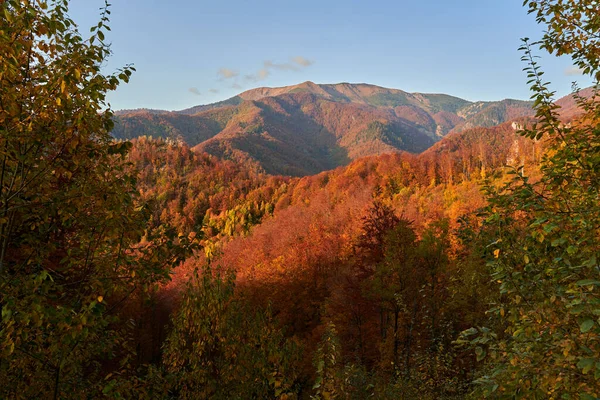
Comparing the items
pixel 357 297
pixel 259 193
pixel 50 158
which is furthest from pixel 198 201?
pixel 50 158

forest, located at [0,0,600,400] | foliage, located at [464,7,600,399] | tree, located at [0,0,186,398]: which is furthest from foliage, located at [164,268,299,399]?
foliage, located at [464,7,600,399]

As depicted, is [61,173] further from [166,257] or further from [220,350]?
[220,350]

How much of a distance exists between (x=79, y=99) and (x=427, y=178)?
11318cm

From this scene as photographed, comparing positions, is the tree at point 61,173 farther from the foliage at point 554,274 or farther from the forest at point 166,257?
the foliage at point 554,274

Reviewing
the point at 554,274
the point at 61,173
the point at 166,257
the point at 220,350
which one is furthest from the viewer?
the point at 220,350

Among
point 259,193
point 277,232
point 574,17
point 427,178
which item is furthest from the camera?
point 259,193

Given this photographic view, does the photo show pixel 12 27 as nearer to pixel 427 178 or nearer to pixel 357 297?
pixel 357 297

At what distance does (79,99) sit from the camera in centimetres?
429

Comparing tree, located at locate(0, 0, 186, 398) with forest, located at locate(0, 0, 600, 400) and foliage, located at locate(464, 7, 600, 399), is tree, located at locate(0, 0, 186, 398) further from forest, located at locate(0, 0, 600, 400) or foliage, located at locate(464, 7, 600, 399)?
foliage, located at locate(464, 7, 600, 399)

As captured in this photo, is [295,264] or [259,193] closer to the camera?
[295,264]

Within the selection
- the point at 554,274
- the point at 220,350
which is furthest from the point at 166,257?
the point at 554,274

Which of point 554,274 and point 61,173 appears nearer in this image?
point 554,274

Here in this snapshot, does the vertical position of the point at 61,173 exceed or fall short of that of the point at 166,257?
it exceeds it

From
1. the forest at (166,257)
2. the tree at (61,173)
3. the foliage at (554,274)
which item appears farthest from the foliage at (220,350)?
the foliage at (554,274)
